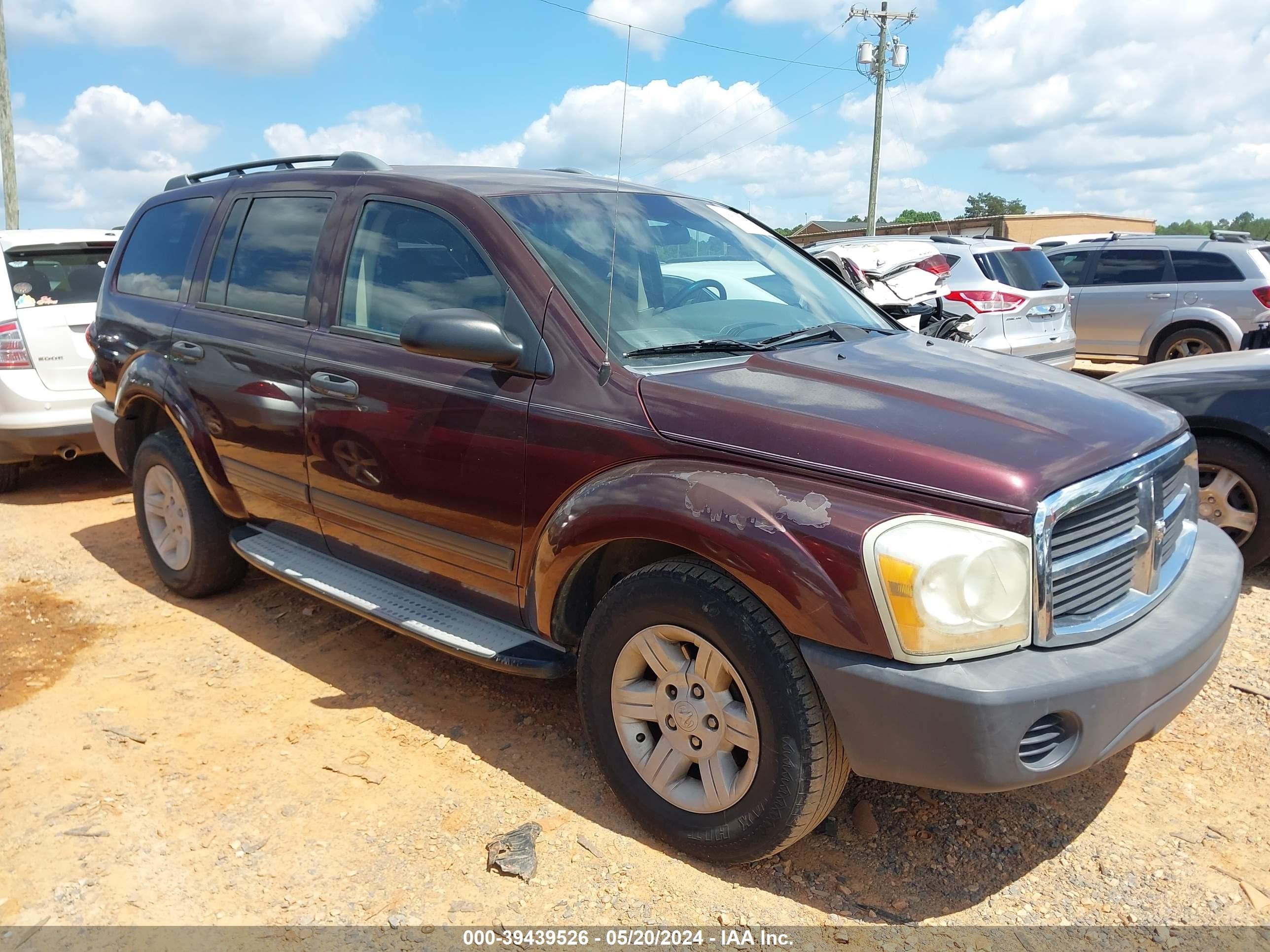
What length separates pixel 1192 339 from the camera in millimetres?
11000

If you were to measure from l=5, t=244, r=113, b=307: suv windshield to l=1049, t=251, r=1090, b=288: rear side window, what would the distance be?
34.7ft

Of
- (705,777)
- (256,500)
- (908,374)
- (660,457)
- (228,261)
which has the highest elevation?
(228,261)

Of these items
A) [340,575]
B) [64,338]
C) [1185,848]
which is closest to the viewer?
[1185,848]

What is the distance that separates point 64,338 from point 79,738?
4.16m

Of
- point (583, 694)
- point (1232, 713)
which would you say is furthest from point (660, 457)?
point (1232, 713)

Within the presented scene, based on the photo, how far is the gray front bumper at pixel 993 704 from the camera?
7.25 feet

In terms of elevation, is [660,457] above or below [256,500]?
above

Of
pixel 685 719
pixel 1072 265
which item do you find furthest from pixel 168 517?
pixel 1072 265

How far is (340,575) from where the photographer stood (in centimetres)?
380

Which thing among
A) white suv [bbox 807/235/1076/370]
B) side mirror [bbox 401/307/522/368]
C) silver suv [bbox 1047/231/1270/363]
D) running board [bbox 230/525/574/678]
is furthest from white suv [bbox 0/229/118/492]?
silver suv [bbox 1047/231/1270/363]

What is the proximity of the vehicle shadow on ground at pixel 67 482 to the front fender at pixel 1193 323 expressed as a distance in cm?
1086

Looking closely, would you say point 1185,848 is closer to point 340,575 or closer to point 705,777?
point 705,777

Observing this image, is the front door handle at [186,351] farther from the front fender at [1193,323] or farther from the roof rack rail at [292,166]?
the front fender at [1193,323]

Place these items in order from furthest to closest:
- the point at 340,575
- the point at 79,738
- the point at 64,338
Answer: the point at 64,338, the point at 340,575, the point at 79,738
